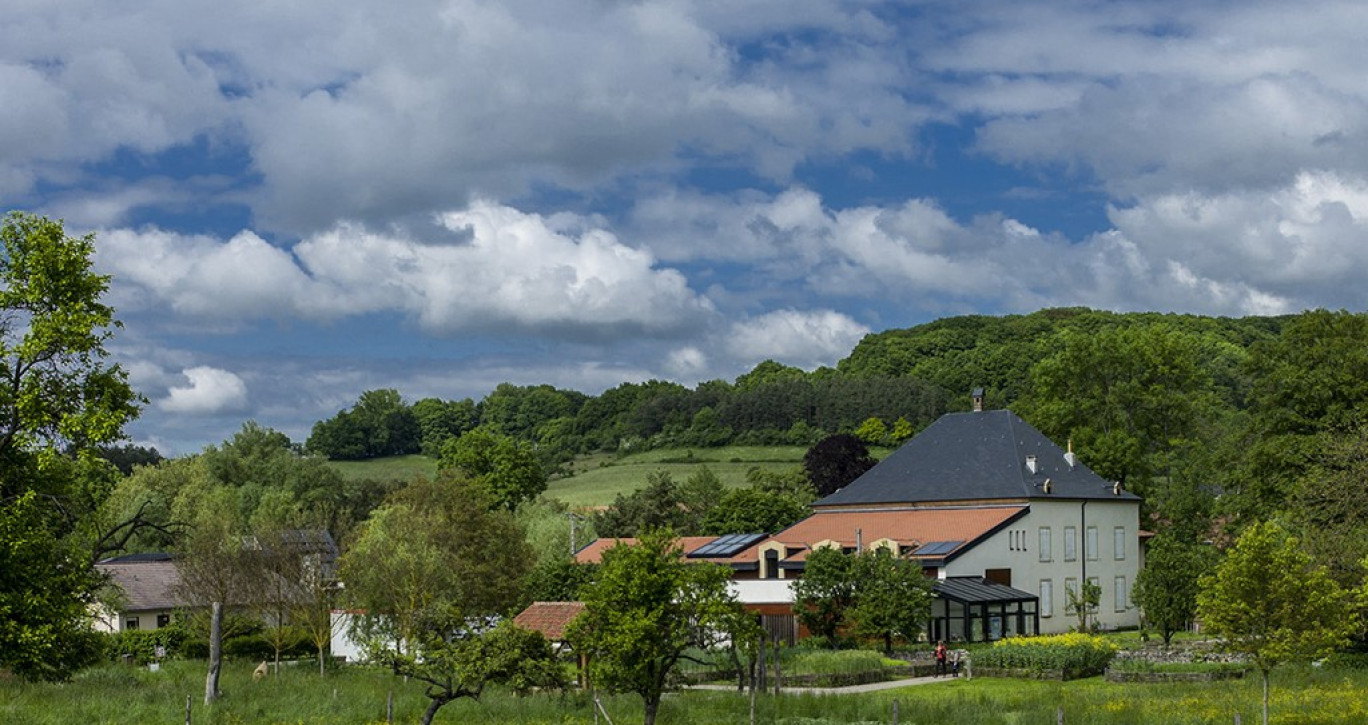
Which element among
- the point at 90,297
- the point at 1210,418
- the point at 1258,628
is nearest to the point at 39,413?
the point at 90,297

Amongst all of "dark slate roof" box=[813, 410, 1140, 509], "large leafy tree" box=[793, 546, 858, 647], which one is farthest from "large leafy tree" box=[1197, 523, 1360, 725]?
"dark slate roof" box=[813, 410, 1140, 509]

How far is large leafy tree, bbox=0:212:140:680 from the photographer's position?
94.8 ft

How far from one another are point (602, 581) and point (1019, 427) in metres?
47.8

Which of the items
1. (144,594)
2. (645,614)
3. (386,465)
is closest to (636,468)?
(386,465)

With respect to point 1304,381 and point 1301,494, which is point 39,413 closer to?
point 1301,494

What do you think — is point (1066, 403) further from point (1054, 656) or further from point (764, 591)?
point (1054, 656)

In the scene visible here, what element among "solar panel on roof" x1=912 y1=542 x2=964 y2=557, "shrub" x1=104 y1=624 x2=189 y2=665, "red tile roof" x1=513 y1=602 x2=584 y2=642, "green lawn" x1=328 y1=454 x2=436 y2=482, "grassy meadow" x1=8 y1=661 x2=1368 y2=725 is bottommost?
"shrub" x1=104 y1=624 x2=189 y2=665

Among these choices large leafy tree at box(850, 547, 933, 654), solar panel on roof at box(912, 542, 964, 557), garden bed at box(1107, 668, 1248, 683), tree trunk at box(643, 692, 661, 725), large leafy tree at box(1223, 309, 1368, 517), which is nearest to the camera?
tree trunk at box(643, 692, 661, 725)

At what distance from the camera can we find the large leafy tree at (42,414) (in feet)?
94.8

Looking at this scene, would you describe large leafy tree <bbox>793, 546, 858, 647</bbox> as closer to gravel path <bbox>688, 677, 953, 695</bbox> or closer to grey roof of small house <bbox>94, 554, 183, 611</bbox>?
gravel path <bbox>688, 677, 953, 695</bbox>

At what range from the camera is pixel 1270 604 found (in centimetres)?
3188

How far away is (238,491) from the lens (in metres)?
95.1

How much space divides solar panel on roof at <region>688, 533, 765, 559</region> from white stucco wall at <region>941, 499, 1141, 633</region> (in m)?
10.2

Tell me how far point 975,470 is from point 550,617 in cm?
3209
